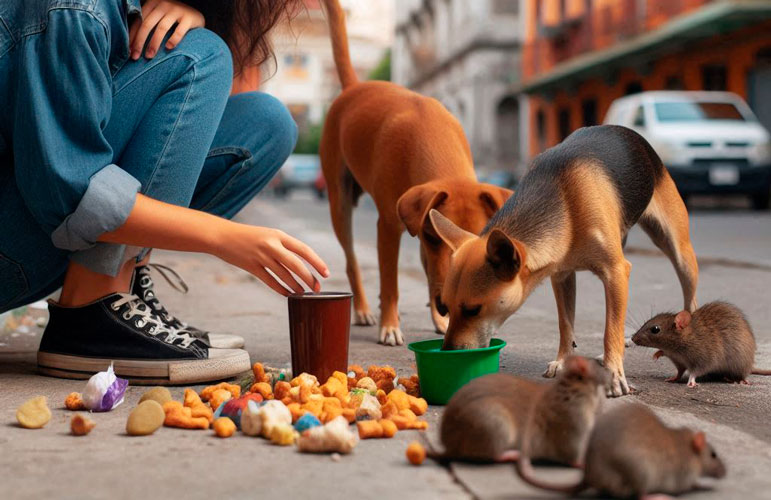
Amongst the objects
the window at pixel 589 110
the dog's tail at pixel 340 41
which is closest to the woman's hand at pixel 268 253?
the dog's tail at pixel 340 41

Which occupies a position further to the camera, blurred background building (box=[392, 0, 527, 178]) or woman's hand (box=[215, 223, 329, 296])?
blurred background building (box=[392, 0, 527, 178])

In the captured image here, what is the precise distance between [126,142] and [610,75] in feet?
70.0

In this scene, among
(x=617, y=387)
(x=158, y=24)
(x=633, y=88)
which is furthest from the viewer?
(x=633, y=88)

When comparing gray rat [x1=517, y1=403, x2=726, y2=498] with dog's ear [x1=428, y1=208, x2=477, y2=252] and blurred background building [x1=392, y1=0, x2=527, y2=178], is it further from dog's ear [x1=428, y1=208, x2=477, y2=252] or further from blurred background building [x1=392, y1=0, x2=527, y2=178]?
blurred background building [x1=392, y1=0, x2=527, y2=178]

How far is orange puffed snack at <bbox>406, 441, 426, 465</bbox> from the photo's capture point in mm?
1815

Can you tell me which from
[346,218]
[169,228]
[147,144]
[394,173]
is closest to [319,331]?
[169,228]

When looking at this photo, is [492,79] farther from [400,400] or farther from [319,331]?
[400,400]

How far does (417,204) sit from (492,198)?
0.93 feet

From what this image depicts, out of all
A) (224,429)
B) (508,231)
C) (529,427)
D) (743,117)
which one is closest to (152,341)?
(224,429)

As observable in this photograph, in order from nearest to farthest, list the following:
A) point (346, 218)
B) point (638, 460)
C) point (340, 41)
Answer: point (638, 460)
point (346, 218)
point (340, 41)

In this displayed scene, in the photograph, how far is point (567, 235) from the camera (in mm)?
2785

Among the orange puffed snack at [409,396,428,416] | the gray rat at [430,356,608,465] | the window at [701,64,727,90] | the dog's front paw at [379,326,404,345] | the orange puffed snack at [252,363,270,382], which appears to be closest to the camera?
the gray rat at [430,356,608,465]

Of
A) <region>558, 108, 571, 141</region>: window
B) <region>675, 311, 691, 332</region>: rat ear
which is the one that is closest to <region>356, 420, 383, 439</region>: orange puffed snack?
<region>675, 311, 691, 332</region>: rat ear

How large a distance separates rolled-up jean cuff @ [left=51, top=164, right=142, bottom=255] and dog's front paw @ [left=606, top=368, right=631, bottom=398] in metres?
1.36
